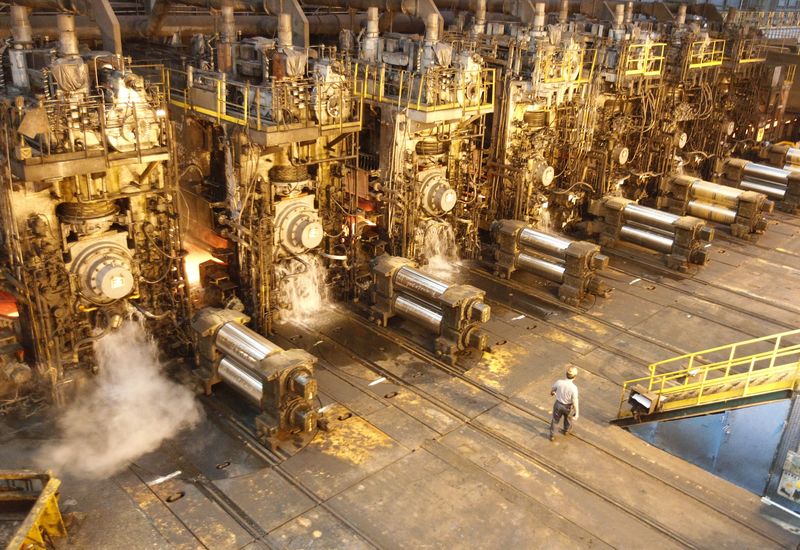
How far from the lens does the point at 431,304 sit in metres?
13.7

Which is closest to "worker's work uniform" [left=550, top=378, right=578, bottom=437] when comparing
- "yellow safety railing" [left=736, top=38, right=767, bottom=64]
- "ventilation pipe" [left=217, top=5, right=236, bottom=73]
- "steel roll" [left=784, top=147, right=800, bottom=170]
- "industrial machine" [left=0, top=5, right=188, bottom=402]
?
"industrial machine" [left=0, top=5, right=188, bottom=402]

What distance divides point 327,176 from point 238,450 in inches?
256

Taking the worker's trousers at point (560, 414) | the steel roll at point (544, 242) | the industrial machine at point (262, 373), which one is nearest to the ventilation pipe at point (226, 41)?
the industrial machine at point (262, 373)

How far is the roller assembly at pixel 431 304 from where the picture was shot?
510 inches

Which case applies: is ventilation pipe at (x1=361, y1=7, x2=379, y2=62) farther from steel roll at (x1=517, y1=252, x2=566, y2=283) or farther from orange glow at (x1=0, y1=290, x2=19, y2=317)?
orange glow at (x1=0, y1=290, x2=19, y2=317)

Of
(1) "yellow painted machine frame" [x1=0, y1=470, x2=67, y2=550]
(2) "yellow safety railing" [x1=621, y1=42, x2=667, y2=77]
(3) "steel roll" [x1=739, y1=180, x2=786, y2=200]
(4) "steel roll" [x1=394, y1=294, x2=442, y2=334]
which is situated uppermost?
(2) "yellow safety railing" [x1=621, y1=42, x2=667, y2=77]

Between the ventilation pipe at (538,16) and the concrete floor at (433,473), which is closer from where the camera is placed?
the concrete floor at (433,473)

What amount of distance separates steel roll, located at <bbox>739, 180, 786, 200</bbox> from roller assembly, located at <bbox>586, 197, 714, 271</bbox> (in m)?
6.13

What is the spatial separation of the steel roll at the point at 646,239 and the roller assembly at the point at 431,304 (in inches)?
273

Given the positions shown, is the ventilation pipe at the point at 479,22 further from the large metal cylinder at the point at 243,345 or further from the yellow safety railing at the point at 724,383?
the large metal cylinder at the point at 243,345

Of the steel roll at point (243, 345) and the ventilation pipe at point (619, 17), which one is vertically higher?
the ventilation pipe at point (619, 17)

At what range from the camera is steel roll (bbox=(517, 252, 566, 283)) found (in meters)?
15.9

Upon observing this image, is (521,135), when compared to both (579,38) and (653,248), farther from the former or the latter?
(653,248)

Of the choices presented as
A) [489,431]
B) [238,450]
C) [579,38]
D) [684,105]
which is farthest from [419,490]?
[684,105]
